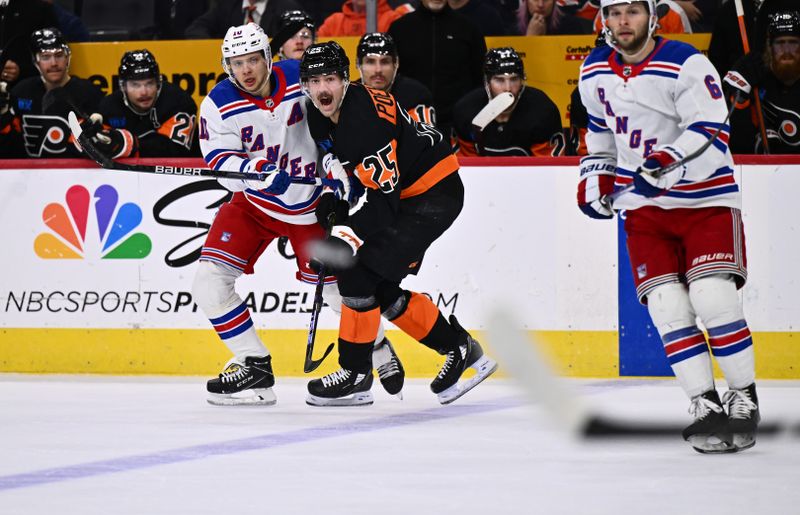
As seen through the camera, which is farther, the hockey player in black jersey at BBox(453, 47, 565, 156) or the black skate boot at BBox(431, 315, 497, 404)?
the hockey player in black jersey at BBox(453, 47, 565, 156)

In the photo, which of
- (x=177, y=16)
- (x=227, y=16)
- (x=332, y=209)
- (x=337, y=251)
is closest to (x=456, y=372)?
(x=337, y=251)

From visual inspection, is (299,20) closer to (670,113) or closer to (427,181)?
(427,181)

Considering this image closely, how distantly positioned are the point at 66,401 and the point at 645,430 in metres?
2.06

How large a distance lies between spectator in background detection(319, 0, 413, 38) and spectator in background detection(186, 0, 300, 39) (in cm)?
22

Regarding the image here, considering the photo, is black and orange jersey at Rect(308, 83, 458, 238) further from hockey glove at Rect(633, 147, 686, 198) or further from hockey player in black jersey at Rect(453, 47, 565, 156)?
hockey player in black jersey at Rect(453, 47, 565, 156)

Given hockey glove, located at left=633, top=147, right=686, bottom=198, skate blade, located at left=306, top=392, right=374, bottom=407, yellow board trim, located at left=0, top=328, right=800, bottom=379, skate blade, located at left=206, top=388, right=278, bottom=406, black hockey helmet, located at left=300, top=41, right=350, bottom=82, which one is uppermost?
black hockey helmet, located at left=300, top=41, right=350, bottom=82

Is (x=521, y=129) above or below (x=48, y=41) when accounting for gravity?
below

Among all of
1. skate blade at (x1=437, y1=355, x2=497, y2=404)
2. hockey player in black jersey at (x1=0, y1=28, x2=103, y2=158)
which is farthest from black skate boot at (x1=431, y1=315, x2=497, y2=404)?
hockey player in black jersey at (x1=0, y1=28, x2=103, y2=158)

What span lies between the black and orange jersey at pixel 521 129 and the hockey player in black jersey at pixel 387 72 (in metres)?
0.21

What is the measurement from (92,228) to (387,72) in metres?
1.40

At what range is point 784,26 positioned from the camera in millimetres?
5246

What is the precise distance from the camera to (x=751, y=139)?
538cm

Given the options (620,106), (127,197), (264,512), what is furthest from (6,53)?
(264,512)

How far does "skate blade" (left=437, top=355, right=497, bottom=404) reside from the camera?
14.7 ft
